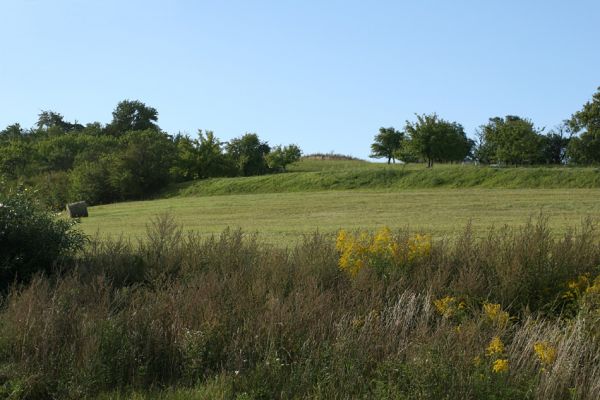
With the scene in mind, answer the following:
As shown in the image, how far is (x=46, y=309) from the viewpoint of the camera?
9.08 m

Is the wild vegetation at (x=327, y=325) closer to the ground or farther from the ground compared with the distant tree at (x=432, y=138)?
closer to the ground

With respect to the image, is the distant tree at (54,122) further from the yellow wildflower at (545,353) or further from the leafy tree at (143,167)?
the yellow wildflower at (545,353)

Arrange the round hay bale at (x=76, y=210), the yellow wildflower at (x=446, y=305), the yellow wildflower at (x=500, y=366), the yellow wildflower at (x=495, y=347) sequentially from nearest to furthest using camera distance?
the yellow wildflower at (x=500, y=366) < the yellow wildflower at (x=495, y=347) < the yellow wildflower at (x=446, y=305) < the round hay bale at (x=76, y=210)

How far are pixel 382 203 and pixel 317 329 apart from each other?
24905 millimetres

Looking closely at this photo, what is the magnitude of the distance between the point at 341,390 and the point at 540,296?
A: 4358mm

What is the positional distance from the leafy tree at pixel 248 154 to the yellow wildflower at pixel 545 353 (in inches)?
2654

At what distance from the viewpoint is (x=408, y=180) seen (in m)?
47.8

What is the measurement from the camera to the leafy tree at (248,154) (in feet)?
245

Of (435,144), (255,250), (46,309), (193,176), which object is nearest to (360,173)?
(435,144)

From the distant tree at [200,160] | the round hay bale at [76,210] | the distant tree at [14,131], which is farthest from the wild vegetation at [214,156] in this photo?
the distant tree at [14,131]

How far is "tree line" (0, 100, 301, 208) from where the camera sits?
62406mm

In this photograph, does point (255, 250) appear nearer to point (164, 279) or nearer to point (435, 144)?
point (164, 279)

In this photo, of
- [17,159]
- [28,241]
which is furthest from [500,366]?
[17,159]

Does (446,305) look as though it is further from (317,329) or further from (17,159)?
(17,159)
